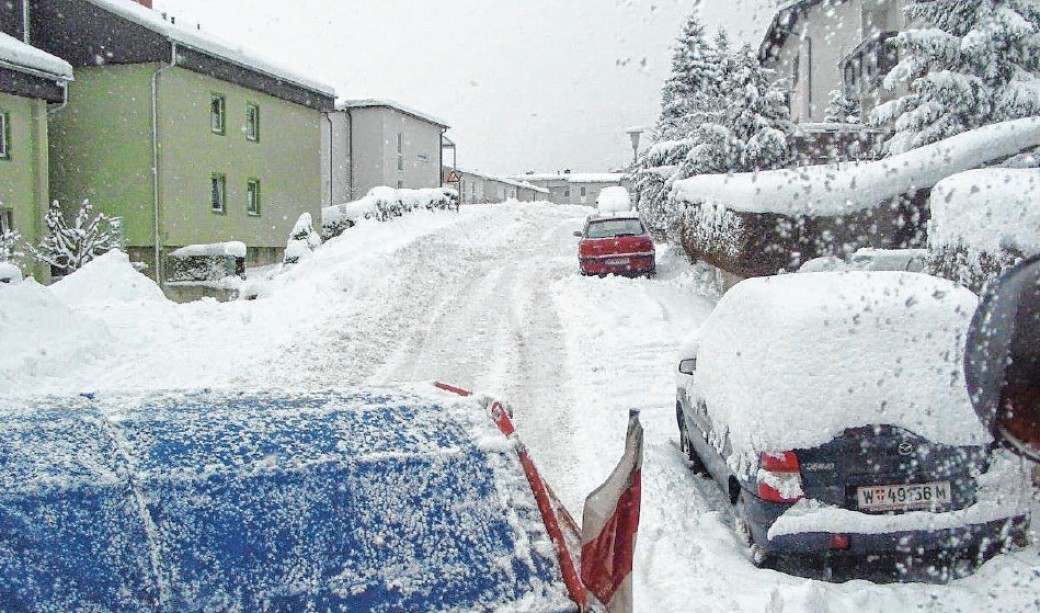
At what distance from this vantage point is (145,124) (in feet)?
80.6

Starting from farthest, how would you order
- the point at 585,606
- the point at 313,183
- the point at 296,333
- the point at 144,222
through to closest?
the point at 313,183, the point at 144,222, the point at 296,333, the point at 585,606

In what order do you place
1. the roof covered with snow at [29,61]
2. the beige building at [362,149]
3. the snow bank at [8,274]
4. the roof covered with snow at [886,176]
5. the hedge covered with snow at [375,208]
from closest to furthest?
the snow bank at [8,274] → the roof covered with snow at [886,176] → the roof covered with snow at [29,61] → the hedge covered with snow at [375,208] → the beige building at [362,149]

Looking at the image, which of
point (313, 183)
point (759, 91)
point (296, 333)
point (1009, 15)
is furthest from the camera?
point (313, 183)

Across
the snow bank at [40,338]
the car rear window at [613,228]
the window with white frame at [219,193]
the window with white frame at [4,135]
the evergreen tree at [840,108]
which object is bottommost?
the snow bank at [40,338]

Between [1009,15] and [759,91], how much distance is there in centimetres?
724

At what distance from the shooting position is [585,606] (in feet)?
7.79

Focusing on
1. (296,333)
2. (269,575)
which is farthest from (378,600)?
(296,333)

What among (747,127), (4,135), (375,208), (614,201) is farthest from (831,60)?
(4,135)

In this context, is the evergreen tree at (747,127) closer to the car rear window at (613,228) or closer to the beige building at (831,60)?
the beige building at (831,60)

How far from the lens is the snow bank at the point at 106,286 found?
14.5 metres

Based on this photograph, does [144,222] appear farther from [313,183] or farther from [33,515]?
[33,515]

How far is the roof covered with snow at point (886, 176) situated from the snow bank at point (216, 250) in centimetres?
1367

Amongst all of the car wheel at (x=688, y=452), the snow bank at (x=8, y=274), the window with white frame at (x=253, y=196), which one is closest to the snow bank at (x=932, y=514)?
the car wheel at (x=688, y=452)

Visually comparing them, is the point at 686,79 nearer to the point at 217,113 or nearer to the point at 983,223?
the point at 217,113
